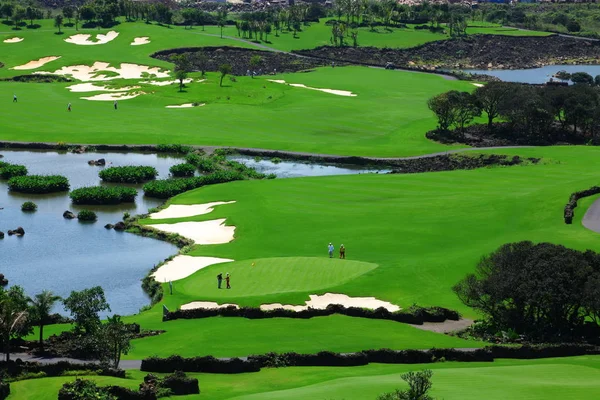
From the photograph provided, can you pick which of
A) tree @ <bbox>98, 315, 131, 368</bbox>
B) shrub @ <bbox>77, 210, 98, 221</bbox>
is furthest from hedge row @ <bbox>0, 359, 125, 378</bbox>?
shrub @ <bbox>77, 210, 98, 221</bbox>

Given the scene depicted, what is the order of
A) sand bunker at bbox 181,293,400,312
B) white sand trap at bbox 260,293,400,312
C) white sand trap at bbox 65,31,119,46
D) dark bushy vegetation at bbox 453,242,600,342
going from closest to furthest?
dark bushy vegetation at bbox 453,242,600,342, white sand trap at bbox 260,293,400,312, sand bunker at bbox 181,293,400,312, white sand trap at bbox 65,31,119,46

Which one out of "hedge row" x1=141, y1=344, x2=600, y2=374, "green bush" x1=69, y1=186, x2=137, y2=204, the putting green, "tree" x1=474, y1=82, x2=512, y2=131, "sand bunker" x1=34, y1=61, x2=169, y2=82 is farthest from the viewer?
Result: "sand bunker" x1=34, y1=61, x2=169, y2=82

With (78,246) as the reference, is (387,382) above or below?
above

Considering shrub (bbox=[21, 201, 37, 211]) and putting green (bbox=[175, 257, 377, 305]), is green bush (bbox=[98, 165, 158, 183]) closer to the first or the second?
shrub (bbox=[21, 201, 37, 211])

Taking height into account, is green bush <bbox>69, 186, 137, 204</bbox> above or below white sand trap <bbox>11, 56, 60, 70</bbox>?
below

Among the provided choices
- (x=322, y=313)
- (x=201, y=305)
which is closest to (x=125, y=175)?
(x=201, y=305)

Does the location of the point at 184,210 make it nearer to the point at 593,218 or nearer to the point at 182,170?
the point at 182,170
